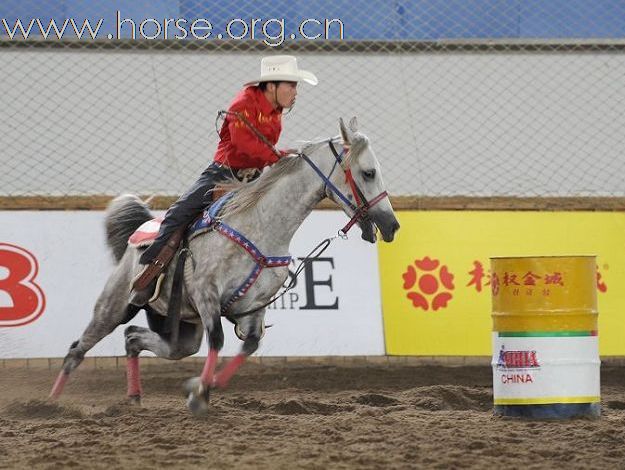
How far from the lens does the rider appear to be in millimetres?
6676

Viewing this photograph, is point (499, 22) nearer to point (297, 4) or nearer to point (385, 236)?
point (297, 4)

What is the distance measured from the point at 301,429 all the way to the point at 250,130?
184 cm

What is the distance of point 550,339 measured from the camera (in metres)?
6.58

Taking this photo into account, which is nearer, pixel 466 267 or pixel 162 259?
pixel 162 259

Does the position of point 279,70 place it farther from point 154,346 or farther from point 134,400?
point 134,400

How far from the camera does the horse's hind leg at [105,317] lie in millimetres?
7375

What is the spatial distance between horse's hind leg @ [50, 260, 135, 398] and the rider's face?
64.7 inches

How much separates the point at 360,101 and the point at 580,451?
7056 mm

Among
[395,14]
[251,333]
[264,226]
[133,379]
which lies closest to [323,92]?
[395,14]

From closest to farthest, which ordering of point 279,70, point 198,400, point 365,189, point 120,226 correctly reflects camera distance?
point 198,400, point 365,189, point 279,70, point 120,226

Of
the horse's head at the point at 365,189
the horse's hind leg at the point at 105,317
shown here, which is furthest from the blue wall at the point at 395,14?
the horse's head at the point at 365,189

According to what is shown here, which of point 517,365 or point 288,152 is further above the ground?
point 288,152

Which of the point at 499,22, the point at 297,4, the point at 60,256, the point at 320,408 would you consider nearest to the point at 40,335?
the point at 60,256

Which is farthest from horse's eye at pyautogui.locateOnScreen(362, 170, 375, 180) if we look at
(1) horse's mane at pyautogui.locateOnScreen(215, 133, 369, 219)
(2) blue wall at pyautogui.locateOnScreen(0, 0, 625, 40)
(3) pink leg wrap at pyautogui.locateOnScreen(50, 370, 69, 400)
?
(2) blue wall at pyautogui.locateOnScreen(0, 0, 625, 40)
